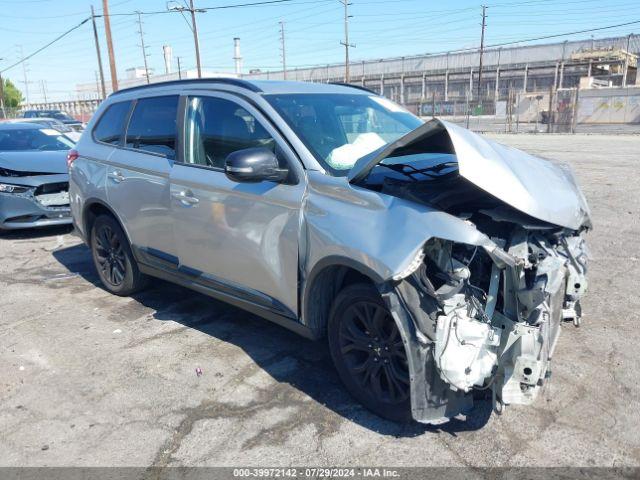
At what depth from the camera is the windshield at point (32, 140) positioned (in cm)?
871

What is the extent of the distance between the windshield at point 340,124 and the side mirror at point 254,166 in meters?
0.27

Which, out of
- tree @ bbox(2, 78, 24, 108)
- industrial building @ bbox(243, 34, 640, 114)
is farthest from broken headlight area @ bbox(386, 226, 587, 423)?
tree @ bbox(2, 78, 24, 108)

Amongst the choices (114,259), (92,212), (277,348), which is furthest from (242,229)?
(92,212)

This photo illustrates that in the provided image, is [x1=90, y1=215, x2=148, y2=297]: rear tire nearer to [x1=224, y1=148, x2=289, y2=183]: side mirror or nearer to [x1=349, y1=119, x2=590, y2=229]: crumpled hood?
[x1=224, y1=148, x2=289, y2=183]: side mirror

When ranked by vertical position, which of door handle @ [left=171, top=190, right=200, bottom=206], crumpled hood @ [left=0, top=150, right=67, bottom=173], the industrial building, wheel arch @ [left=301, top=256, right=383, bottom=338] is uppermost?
the industrial building

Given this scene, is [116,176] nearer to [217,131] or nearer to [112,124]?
[112,124]

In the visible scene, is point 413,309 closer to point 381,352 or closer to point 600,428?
point 381,352

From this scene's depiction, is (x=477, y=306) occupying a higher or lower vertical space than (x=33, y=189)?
higher

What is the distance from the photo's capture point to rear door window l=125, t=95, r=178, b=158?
4375mm

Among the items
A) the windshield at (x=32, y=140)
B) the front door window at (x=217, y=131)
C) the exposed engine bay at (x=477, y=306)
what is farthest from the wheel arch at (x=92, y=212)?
the windshield at (x=32, y=140)

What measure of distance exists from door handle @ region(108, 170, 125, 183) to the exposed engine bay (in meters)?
2.91

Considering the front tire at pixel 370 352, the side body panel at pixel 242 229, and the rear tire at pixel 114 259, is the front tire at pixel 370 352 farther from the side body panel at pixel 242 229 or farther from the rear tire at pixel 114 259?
the rear tire at pixel 114 259

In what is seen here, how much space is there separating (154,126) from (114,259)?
1.52m

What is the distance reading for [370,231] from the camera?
2896 millimetres
